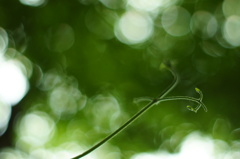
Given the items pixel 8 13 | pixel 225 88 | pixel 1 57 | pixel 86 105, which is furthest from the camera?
pixel 86 105

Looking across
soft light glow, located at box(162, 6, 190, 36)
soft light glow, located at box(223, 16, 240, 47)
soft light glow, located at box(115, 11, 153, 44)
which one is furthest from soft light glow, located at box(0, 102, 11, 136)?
soft light glow, located at box(223, 16, 240, 47)

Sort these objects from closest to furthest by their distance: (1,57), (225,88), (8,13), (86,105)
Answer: (8,13) < (225,88) < (1,57) < (86,105)

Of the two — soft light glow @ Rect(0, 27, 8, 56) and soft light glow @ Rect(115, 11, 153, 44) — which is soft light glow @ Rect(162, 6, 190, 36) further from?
soft light glow @ Rect(0, 27, 8, 56)

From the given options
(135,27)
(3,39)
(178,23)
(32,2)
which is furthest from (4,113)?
(178,23)

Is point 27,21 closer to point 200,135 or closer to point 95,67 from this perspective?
point 95,67

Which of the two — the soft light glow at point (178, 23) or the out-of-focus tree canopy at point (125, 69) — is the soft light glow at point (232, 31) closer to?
the out-of-focus tree canopy at point (125, 69)

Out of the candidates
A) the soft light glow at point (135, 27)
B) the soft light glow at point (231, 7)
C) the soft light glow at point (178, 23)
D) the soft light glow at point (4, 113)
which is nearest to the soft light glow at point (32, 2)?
the soft light glow at point (135, 27)

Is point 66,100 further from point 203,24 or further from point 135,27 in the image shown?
point 203,24

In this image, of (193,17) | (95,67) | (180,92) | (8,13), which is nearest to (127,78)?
(95,67)
